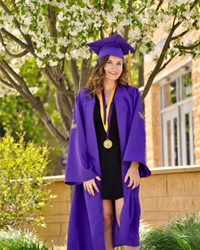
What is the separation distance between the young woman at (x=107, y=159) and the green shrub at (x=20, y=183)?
3.04 meters

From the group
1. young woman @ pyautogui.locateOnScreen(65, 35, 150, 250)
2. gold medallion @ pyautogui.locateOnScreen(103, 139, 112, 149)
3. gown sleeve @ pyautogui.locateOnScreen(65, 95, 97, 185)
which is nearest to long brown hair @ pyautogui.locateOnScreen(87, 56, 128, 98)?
young woman @ pyautogui.locateOnScreen(65, 35, 150, 250)

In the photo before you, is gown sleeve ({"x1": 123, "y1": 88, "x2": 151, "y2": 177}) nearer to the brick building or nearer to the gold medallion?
the gold medallion

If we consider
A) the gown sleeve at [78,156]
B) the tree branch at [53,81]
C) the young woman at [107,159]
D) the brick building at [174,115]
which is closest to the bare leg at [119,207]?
the young woman at [107,159]

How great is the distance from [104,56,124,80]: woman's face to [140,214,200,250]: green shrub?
165 cm

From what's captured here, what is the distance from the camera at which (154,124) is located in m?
13.6

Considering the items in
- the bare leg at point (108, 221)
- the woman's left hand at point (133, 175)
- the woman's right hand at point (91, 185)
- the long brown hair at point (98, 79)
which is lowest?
the bare leg at point (108, 221)

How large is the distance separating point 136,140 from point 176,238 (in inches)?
50.7

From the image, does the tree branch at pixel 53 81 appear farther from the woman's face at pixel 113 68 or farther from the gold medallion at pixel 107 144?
the gold medallion at pixel 107 144

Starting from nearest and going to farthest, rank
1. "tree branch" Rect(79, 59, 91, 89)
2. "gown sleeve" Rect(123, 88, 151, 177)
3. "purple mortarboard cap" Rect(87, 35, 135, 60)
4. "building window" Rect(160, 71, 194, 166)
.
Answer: "gown sleeve" Rect(123, 88, 151, 177)
"purple mortarboard cap" Rect(87, 35, 135, 60)
"tree branch" Rect(79, 59, 91, 89)
"building window" Rect(160, 71, 194, 166)

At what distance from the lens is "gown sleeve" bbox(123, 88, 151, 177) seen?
4.30 meters

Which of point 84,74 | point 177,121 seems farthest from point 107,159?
point 177,121

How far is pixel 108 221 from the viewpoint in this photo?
14.6 feet

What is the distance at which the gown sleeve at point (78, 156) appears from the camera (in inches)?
172

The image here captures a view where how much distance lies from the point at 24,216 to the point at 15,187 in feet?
2.73
